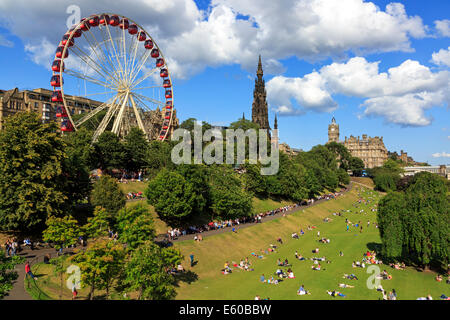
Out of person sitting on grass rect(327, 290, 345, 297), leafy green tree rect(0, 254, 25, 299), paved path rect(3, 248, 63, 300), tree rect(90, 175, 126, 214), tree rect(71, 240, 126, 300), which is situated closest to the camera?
leafy green tree rect(0, 254, 25, 299)

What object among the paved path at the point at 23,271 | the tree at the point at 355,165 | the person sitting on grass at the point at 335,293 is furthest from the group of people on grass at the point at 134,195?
the tree at the point at 355,165

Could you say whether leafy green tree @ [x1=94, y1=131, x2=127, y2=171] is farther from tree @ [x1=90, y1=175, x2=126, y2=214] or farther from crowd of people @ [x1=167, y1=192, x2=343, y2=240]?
tree @ [x1=90, y1=175, x2=126, y2=214]

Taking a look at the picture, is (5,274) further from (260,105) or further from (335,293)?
(260,105)

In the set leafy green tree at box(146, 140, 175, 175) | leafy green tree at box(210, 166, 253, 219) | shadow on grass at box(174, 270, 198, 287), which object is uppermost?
leafy green tree at box(146, 140, 175, 175)

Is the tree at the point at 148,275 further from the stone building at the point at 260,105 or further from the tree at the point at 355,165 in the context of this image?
the tree at the point at 355,165

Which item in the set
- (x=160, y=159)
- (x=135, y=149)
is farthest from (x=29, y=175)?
(x=135, y=149)

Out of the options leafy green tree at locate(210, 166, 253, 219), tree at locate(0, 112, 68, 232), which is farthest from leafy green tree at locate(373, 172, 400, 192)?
tree at locate(0, 112, 68, 232)

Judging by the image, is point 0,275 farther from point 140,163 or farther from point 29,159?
point 140,163
